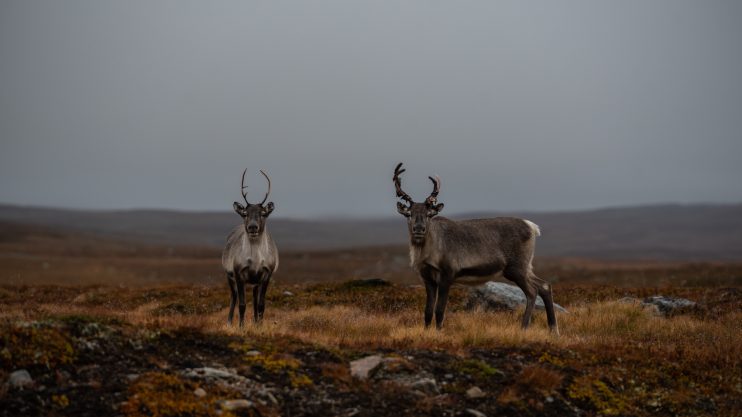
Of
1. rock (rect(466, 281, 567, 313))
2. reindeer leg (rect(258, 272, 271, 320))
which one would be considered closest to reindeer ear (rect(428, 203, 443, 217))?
reindeer leg (rect(258, 272, 271, 320))

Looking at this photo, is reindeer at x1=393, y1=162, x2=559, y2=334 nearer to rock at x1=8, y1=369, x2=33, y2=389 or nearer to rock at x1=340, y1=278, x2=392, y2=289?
rock at x1=8, y1=369, x2=33, y2=389

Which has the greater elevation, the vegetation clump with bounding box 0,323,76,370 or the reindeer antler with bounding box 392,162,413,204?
the reindeer antler with bounding box 392,162,413,204

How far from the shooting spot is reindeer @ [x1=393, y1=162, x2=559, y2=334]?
12.9 meters

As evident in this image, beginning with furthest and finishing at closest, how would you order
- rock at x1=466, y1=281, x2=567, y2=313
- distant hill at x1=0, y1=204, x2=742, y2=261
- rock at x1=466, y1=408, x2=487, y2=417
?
distant hill at x1=0, y1=204, x2=742, y2=261 → rock at x1=466, y1=281, x2=567, y2=313 → rock at x1=466, y1=408, x2=487, y2=417

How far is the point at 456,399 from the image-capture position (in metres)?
8.30

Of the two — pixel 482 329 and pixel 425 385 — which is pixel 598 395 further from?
pixel 482 329

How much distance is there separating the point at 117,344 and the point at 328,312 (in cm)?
782

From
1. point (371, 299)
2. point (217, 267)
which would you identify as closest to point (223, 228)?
point (217, 267)

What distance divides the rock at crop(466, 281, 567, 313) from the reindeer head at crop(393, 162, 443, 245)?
4.50 meters

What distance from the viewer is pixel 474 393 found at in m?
8.45

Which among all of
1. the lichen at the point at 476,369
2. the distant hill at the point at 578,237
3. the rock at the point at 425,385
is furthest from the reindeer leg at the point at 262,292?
the distant hill at the point at 578,237

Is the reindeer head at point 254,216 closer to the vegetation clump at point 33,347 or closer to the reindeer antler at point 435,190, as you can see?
the reindeer antler at point 435,190

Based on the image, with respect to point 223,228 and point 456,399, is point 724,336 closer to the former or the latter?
point 456,399

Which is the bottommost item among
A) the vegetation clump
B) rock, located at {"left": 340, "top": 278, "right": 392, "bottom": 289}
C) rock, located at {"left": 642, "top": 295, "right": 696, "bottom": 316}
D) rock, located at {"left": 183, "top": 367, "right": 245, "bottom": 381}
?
rock, located at {"left": 340, "top": 278, "right": 392, "bottom": 289}
